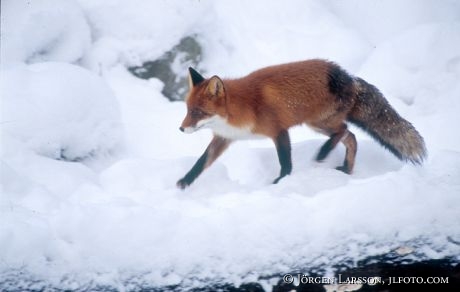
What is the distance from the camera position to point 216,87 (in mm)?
3629

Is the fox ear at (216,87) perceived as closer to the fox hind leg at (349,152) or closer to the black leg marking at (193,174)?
the black leg marking at (193,174)

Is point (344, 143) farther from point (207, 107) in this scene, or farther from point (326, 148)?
point (207, 107)

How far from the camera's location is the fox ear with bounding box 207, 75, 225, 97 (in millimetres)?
3585

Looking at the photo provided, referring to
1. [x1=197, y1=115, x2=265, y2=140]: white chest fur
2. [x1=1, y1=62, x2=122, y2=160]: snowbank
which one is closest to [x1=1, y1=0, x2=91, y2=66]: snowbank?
[x1=1, y1=62, x2=122, y2=160]: snowbank

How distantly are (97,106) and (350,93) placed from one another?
2793 mm

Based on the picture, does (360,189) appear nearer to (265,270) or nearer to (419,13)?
(265,270)

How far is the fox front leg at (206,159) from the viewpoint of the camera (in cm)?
368

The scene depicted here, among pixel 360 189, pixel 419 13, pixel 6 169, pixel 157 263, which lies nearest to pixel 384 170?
pixel 360 189

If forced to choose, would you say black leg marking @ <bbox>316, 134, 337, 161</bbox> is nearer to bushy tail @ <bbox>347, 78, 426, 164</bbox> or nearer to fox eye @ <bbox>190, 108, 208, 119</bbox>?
bushy tail @ <bbox>347, 78, 426, 164</bbox>

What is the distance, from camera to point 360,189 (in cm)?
294

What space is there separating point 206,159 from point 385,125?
1.53m

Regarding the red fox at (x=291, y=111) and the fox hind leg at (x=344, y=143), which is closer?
the red fox at (x=291, y=111)

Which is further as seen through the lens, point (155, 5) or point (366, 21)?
point (366, 21)

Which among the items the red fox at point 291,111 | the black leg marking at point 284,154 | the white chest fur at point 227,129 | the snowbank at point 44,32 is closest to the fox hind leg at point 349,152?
the red fox at point 291,111
